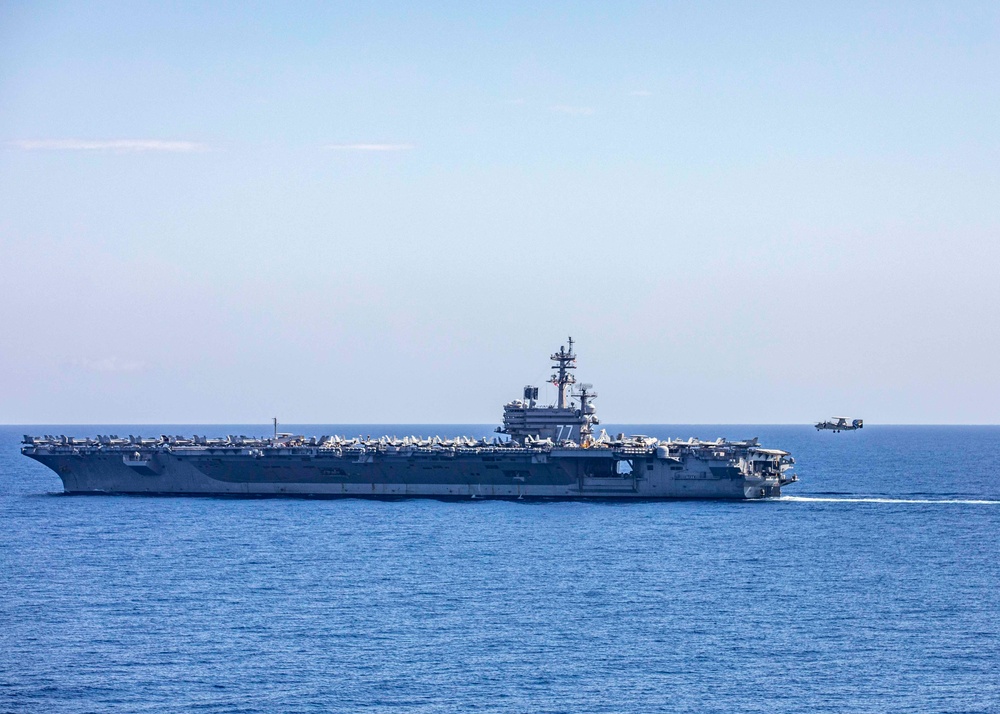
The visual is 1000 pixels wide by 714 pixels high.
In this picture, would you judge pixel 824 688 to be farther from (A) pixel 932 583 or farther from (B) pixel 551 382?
(B) pixel 551 382

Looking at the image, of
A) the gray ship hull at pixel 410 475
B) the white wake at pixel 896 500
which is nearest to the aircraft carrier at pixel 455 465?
the gray ship hull at pixel 410 475

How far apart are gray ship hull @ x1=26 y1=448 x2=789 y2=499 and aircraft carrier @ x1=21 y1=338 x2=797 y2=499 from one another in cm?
5

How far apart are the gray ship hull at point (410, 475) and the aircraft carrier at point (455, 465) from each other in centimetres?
5

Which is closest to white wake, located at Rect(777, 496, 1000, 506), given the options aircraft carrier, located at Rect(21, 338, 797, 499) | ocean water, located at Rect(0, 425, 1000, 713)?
aircraft carrier, located at Rect(21, 338, 797, 499)

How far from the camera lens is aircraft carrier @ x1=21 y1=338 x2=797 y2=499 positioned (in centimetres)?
5531

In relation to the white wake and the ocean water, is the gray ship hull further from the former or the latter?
the white wake

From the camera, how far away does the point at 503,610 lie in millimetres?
32844

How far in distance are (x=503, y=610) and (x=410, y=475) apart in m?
25.4

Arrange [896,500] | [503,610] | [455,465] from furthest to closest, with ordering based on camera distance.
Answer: [896,500]
[455,465]
[503,610]

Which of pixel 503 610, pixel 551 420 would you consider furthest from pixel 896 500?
pixel 503 610

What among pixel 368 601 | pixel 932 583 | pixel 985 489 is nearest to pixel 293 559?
pixel 368 601

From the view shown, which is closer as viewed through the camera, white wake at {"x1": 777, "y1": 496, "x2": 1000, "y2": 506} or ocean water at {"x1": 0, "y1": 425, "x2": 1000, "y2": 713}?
ocean water at {"x1": 0, "y1": 425, "x2": 1000, "y2": 713}

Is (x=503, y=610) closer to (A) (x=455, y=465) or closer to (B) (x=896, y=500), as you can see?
(A) (x=455, y=465)

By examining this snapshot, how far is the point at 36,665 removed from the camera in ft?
90.2
